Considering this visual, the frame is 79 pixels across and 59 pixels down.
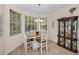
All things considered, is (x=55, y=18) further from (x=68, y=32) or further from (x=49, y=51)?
(x=49, y=51)

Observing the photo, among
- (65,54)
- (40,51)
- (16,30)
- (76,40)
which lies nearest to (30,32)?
(16,30)

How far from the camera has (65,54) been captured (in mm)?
2457

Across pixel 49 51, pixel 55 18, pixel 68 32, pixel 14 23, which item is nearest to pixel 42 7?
pixel 55 18

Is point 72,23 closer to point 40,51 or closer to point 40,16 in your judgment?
point 40,16

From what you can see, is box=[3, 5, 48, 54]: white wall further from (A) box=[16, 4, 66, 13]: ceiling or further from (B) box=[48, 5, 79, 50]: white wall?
(B) box=[48, 5, 79, 50]: white wall

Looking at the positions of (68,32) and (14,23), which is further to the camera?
(68,32)

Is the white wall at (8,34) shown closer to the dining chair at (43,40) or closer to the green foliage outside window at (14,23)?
the green foliage outside window at (14,23)

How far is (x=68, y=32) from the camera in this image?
2.72 metres

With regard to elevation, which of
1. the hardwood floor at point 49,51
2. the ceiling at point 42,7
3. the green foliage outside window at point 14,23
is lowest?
the hardwood floor at point 49,51

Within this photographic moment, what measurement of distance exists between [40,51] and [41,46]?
0.14 metres

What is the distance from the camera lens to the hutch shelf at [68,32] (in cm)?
255

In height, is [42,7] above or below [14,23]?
above

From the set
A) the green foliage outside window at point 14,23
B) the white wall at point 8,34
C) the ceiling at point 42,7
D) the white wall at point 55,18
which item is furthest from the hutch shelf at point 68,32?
the green foliage outside window at point 14,23

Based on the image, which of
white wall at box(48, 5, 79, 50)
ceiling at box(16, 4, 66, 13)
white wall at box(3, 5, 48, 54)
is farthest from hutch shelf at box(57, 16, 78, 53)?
white wall at box(3, 5, 48, 54)
